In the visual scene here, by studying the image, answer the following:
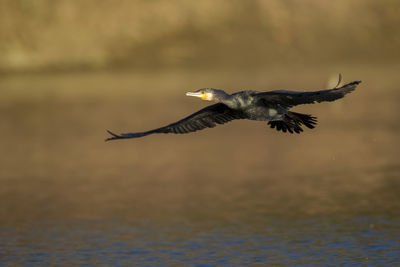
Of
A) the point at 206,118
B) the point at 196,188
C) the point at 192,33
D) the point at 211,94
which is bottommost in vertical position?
the point at 196,188

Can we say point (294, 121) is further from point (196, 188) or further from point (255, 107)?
point (196, 188)

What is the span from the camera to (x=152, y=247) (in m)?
15.4

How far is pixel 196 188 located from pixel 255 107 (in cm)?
827

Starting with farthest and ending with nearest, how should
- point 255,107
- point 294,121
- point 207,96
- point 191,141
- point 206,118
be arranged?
1. point 191,141
2. point 206,118
3. point 294,121
4. point 255,107
5. point 207,96

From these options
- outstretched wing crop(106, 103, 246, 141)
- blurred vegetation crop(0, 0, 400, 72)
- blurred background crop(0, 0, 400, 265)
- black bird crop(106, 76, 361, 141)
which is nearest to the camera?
black bird crop(106, 76, 361, 141)

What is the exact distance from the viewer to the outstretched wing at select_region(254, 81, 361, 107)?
12180mm

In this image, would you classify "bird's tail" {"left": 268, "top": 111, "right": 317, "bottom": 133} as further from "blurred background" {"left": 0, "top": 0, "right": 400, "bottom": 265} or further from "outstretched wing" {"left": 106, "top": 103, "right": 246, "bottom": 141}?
"blurred background" {"left": 0, "top": 0, "right": 400, "bottom": 265}

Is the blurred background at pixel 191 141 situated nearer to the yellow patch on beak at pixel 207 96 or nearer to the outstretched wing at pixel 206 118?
the outstretched wing at pixel 206 118

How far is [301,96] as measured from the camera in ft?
40.8

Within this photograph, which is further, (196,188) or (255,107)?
(196,188)

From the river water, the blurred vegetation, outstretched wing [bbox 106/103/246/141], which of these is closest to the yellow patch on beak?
outstretched wing [bbox 106/103/246/141]

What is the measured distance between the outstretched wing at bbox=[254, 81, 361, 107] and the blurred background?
2.74 metres

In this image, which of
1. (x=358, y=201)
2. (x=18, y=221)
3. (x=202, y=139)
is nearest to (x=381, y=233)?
(x=358, y=201)

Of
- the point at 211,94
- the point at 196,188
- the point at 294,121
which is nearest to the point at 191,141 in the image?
the point at 196,188
